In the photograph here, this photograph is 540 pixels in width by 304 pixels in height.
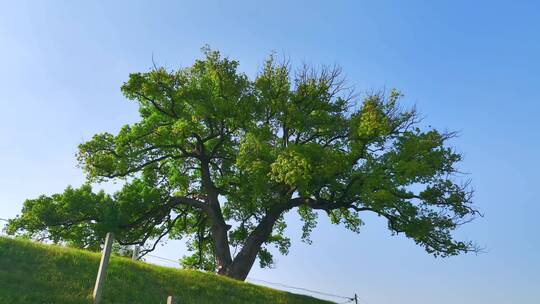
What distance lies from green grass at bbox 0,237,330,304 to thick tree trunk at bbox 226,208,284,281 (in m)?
3.13

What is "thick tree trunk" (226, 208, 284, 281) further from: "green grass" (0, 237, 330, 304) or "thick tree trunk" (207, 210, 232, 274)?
"green grass" (0, 237, 330, 304)

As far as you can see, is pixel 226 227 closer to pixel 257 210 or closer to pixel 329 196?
pixel 257 210

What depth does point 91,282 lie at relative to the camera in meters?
14.8

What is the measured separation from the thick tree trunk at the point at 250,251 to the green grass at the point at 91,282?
3.13 metres

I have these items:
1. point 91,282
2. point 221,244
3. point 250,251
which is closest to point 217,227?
point 221,244

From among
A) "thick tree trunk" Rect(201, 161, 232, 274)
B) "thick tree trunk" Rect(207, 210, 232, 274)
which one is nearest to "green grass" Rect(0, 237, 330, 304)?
"thick tree trunk" Rect(207, 210, 232, 274)

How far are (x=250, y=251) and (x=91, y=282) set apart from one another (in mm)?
10751

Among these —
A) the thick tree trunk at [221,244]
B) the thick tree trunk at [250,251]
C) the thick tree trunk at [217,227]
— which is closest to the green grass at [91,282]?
the thick tree trunk at [250,251]

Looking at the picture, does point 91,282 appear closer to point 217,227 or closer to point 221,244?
point 221,244

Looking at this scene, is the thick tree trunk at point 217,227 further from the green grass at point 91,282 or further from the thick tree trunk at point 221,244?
the green grass at point 91,282

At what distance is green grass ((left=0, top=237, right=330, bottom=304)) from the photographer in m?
13.2

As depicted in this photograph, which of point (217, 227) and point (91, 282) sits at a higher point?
point (217, 227)

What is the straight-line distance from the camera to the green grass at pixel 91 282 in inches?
518

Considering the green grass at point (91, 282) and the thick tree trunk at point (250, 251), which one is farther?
the thick tree trunk at point (250, 251)
